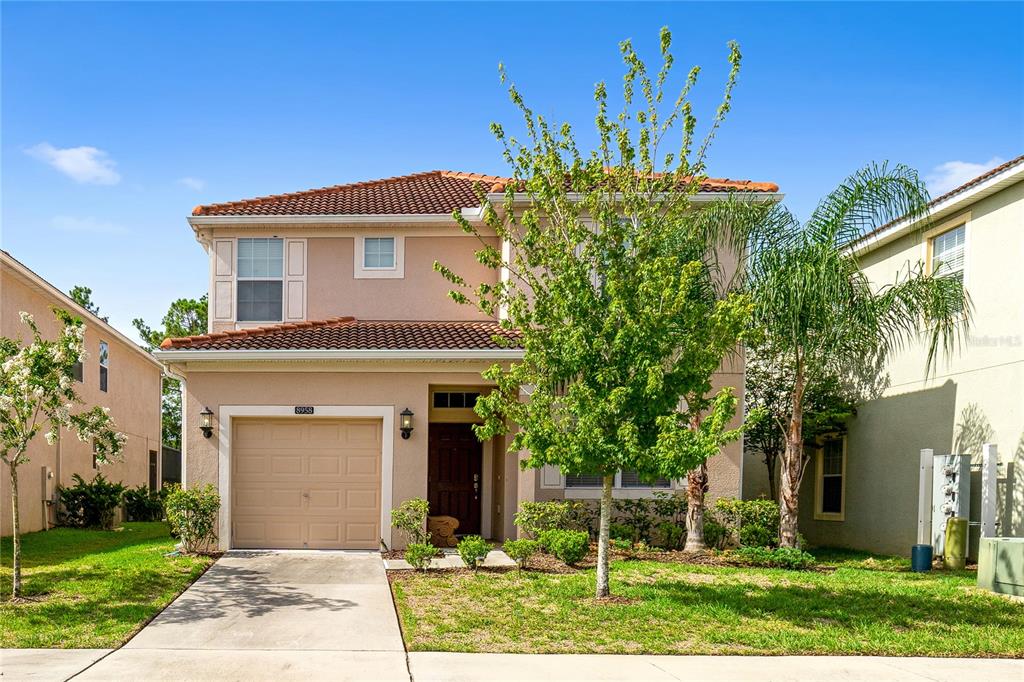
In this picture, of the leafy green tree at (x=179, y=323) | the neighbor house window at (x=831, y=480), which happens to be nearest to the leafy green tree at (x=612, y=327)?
the neighbor house window at (x=831, y=480)

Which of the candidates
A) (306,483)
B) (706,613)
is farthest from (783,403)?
(306,483)

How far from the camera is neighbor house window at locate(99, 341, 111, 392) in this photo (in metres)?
23.2

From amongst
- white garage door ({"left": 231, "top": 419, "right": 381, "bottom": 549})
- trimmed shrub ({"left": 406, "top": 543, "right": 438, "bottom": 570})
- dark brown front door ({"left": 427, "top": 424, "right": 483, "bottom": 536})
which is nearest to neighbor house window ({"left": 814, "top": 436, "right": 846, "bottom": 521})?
dark brown front door ({"left": 427, "top": 424, "right": 483, "bottom": 536})

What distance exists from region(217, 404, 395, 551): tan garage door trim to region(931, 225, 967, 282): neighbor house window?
32.1 ft

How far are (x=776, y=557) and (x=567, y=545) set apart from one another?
128 inches

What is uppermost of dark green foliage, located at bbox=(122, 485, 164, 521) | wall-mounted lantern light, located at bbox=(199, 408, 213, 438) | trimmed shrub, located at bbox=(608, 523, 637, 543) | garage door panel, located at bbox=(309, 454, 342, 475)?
wall-mounted lantern light, located at bbox=(199, 408, 213, 438)

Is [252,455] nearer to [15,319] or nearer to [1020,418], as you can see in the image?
[15,319]

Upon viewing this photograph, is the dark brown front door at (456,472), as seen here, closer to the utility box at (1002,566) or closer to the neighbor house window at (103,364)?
the utility box at (1002,566)

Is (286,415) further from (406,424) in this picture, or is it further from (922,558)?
(922,558)

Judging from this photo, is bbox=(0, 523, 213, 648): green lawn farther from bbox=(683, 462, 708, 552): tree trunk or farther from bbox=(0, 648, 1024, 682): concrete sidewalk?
bbox=(683, 462, 708, 552): tree trunk

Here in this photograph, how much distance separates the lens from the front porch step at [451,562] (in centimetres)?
1354

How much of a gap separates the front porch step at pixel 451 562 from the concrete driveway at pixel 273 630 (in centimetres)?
31

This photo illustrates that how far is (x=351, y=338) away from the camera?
1545 cm

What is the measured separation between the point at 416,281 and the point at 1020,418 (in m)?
10.7
